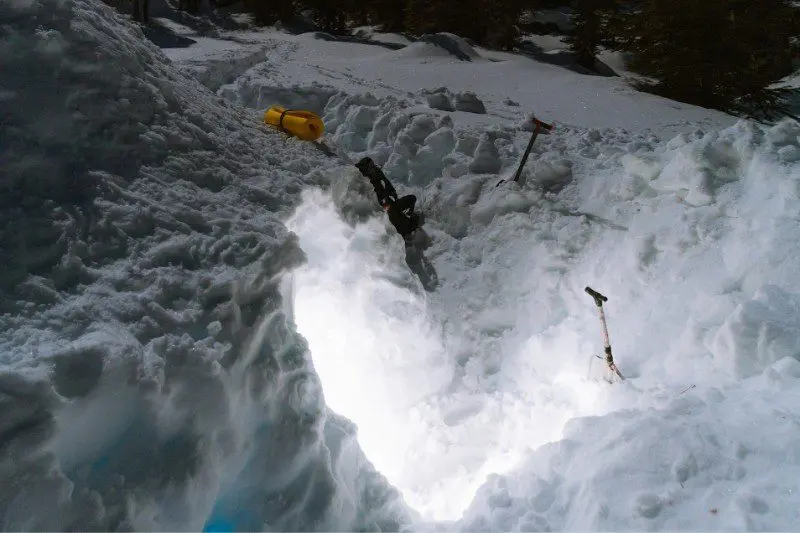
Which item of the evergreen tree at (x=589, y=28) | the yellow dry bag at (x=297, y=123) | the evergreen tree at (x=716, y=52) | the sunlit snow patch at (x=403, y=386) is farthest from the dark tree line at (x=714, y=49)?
the sunlit snow patch at (x=403, y=386)

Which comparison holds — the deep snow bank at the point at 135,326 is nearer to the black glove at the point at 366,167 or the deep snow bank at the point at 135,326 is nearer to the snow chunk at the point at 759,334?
the black glove at the point at 366,167

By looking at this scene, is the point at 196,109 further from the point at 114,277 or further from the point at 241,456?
the point at 241,456

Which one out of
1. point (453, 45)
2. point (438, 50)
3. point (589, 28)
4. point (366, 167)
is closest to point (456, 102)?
point (366, 167)

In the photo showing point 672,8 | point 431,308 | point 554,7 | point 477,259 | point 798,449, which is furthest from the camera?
point 554,7

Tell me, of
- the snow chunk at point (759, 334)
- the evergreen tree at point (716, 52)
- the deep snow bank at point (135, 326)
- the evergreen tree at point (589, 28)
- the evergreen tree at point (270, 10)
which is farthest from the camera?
the evergreen tree at point (270, 10)

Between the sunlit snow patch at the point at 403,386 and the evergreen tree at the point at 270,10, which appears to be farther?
the evergreen tree at the point at 270,10

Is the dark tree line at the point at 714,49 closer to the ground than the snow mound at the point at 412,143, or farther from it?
farther from it

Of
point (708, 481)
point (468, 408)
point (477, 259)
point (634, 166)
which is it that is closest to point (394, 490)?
point (468, 408)
